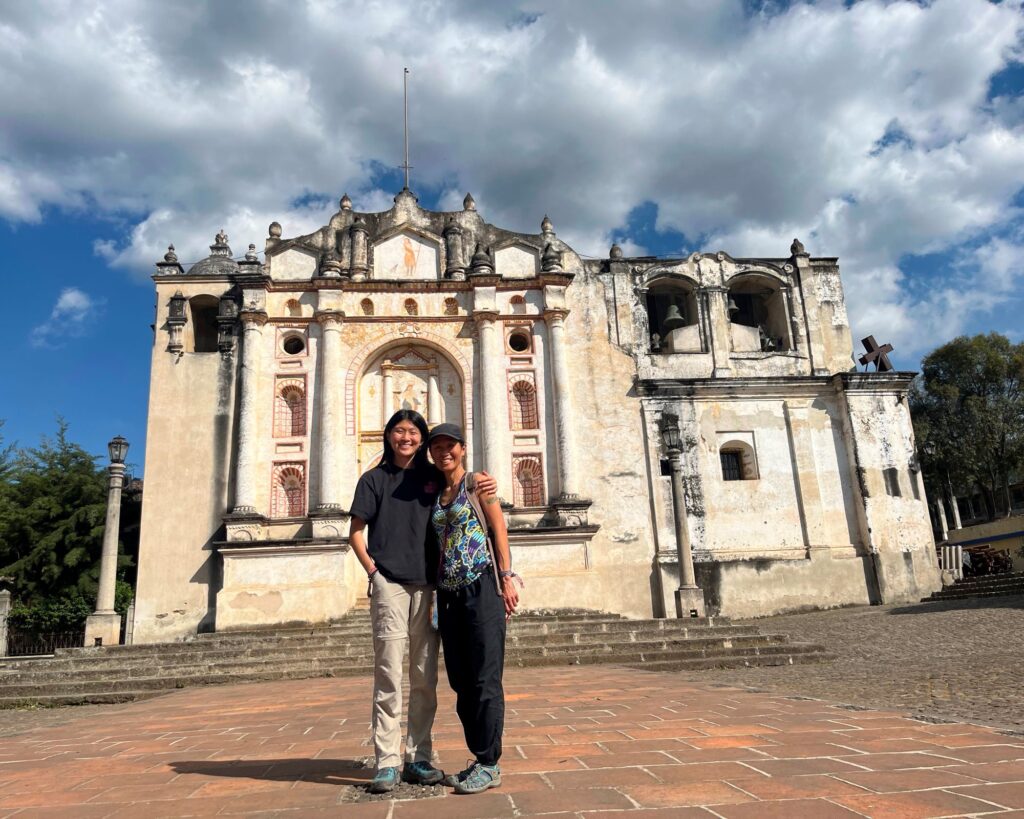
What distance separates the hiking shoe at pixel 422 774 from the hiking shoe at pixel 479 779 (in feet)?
0.61

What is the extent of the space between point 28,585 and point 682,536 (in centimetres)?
1987

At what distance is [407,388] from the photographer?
65.1 feet

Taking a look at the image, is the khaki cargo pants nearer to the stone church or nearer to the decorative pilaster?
the stone church

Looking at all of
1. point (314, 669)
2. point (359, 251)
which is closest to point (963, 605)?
point (314, 669)

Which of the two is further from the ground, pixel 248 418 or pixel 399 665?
pixel 248 418

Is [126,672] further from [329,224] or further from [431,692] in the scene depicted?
[329,224]

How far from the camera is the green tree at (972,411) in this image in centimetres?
3462

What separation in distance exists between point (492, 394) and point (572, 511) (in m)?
3.66

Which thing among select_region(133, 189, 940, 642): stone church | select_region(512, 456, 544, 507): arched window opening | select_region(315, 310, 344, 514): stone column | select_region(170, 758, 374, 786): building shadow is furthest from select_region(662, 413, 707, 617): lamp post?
select_region(170, 758, 374, 786): building shadow

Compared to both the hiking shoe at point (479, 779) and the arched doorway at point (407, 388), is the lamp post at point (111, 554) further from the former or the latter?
the hiking shoe at point (479, 779)

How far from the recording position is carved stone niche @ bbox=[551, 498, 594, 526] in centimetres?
1812

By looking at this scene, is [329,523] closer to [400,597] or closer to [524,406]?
[524,406]

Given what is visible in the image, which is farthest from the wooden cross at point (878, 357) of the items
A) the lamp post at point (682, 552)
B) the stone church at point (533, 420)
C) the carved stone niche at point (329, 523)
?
the carved stone niche at point (329, 523)

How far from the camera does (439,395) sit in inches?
780
